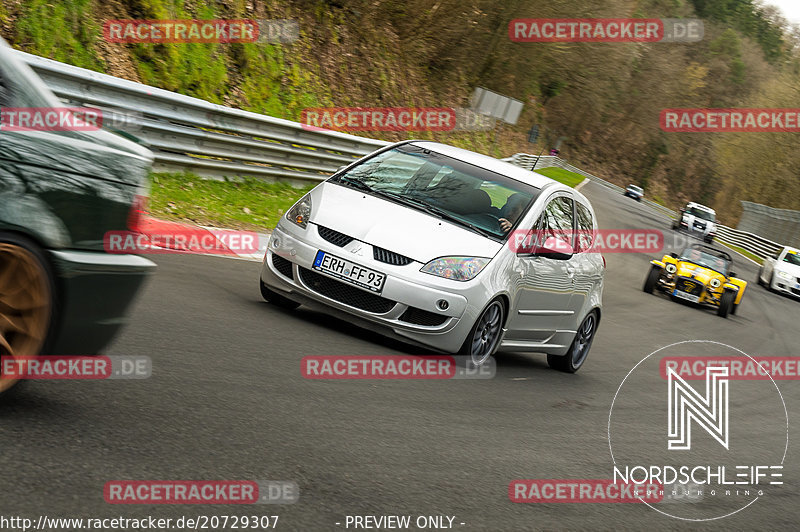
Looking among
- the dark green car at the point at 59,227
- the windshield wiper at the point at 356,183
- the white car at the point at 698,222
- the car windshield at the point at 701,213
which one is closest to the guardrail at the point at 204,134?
the windshield wiper at the point at 356,183

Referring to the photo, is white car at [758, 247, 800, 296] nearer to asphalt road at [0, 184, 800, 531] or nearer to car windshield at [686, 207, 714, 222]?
car windshield at [686, 207, 714, 222]

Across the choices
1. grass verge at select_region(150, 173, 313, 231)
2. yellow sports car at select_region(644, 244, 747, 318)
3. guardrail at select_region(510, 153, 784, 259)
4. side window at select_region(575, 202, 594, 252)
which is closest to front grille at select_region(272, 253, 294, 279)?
side window at select_region(575, 202, 594, 252)

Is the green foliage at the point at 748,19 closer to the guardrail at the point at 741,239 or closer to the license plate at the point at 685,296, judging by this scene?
the guardrail at the point at 741,239

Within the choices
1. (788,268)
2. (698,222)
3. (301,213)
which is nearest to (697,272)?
(788,268)

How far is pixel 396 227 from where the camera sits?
7.62 meters

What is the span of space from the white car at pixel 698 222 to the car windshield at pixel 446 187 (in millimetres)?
42149

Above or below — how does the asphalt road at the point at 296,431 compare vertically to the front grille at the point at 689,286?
above

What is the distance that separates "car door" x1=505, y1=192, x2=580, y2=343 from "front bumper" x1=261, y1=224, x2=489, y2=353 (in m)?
0.75

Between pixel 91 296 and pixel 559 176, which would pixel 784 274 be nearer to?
pixel 91 296

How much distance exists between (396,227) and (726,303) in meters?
14.1

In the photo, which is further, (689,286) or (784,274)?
(784,274)

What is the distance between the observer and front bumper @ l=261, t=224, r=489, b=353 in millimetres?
7293

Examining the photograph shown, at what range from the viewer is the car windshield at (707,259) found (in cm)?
2116

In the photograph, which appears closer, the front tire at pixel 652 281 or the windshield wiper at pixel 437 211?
the windshield wiper at pixel 437 211
